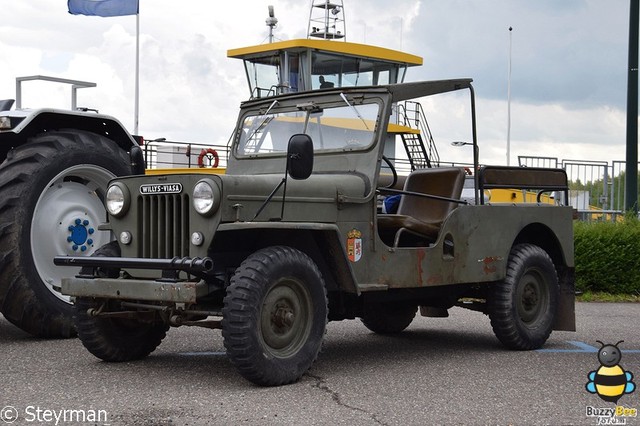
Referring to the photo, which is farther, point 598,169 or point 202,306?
point 598,169

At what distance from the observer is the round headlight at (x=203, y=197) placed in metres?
6.64

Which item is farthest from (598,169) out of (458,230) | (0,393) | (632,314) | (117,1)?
(0,393)

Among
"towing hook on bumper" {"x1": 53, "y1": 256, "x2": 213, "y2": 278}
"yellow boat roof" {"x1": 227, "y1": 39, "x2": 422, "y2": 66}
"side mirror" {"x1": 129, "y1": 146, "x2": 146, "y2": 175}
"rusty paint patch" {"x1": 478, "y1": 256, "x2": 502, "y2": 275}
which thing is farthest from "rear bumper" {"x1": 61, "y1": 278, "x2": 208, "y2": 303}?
"yellow boat roof" {"x1": 227, "y1": 39, "x2": 422, "y2": 66}

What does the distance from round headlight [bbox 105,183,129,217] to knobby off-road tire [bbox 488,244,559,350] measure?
3.50 meters

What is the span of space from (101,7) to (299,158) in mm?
18941

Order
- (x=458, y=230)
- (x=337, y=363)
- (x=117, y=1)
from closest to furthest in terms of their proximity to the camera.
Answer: (x=337, y=363) → (x=458, y=230) → (x=117, y=1)

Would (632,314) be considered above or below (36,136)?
below

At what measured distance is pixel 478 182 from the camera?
29.0 feet

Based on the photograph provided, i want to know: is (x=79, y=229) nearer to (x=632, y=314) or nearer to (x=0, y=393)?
(x=0, y=393)

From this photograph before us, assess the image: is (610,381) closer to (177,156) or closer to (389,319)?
(389,319)

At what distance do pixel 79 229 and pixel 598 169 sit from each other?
1533 cm

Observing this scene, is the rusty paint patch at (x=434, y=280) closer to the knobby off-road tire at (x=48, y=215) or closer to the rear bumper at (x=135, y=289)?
the rear bumper at (x=135, y=289)

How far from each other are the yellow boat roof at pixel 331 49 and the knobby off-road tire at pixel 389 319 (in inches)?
666

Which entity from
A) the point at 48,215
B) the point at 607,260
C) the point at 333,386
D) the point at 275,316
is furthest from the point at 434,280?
the point at 607,260
